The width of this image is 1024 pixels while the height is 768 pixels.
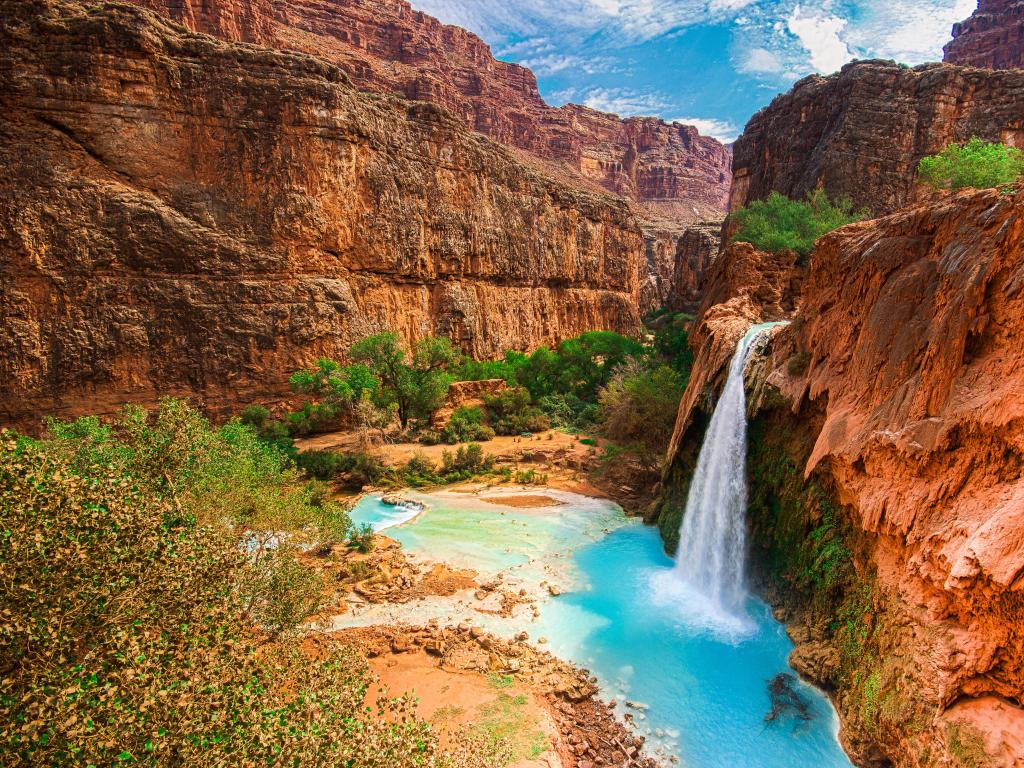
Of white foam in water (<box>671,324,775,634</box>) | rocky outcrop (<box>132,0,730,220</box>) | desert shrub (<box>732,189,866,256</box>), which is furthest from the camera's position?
rocky outcrop (<box>132,0,730,220</box>)

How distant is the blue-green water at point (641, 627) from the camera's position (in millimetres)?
8352

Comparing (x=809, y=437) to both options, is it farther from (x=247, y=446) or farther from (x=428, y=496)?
(x=247, y=446)

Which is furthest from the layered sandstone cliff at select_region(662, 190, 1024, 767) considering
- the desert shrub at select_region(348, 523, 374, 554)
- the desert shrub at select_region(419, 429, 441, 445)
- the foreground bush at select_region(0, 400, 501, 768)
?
the desert shrub at select_region(419, 429, 441, 445)

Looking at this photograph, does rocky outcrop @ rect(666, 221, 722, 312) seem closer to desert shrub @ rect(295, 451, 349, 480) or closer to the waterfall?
the waterfall

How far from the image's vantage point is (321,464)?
2089 centimetres

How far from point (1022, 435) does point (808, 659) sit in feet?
20.0

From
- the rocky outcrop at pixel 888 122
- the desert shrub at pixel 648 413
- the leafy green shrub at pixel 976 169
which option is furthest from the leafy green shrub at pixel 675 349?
the rocky outcrop at pixel 888 122

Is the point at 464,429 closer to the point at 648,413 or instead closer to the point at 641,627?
the point at 648,413

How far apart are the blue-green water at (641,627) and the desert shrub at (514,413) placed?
9.81 meters

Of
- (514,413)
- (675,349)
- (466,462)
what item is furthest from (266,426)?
(675,349)

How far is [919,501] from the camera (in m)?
6.98

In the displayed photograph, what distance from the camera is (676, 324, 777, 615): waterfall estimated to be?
12484mm

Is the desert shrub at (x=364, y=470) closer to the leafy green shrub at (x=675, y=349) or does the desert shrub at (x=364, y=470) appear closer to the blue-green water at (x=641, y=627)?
the blue-green water at (x=641, y=627)

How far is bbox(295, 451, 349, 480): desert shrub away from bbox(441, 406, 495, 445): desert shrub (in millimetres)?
6153
